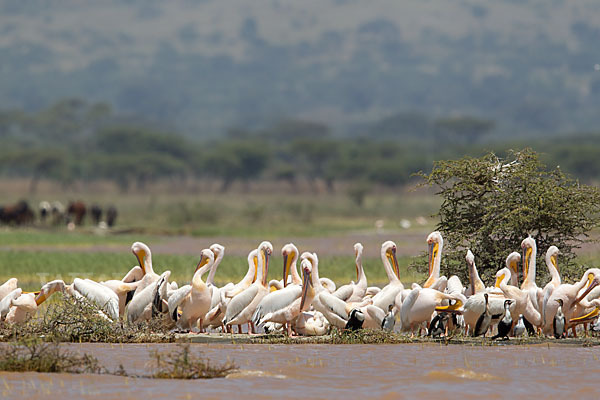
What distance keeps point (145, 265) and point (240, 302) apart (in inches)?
57.4

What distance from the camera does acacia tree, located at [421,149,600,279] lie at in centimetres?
1387

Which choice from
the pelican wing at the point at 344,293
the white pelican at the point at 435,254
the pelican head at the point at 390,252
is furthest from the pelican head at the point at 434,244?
the pelican wing at the point at 344,293

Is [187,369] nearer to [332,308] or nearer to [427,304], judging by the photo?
[332,308]

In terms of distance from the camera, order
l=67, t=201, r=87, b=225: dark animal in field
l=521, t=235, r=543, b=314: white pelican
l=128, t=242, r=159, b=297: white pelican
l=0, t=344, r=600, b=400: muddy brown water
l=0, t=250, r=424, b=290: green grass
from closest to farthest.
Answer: l=0, t=344, r=600, b=400: muddy brown water < l=521, t=235, r=543, b=314: white pelican < l=128, t=242, r=159, b=297: white pelican < l=0, t=250, r=424, b=290: green grass < l=67, t=201, r=87, b=225: dark animal in field

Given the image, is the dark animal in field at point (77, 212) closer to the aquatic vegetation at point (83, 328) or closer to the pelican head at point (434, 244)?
the pelican head at point (434, 244)

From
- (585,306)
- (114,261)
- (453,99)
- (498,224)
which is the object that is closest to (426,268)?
(498,224)

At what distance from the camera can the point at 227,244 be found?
3212cm

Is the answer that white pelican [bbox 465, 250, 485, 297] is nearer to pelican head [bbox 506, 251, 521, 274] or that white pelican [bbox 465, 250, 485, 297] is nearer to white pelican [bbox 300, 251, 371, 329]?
pelican head [bbox 506, 251, 521, 274]

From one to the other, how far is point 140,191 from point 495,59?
114 metres

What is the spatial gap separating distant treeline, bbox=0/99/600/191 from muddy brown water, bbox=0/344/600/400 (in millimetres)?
61548

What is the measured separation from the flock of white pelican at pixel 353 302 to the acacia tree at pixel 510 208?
108cm

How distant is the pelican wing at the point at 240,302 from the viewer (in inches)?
496

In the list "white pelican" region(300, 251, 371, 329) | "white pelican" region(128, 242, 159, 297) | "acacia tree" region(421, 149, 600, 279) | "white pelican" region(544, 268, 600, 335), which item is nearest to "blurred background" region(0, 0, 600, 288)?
"acacia tree" region(421, 149, 600, 279)

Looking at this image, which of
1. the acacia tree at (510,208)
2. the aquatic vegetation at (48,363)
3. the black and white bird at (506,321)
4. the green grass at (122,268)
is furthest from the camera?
the green grass at (122,268)
